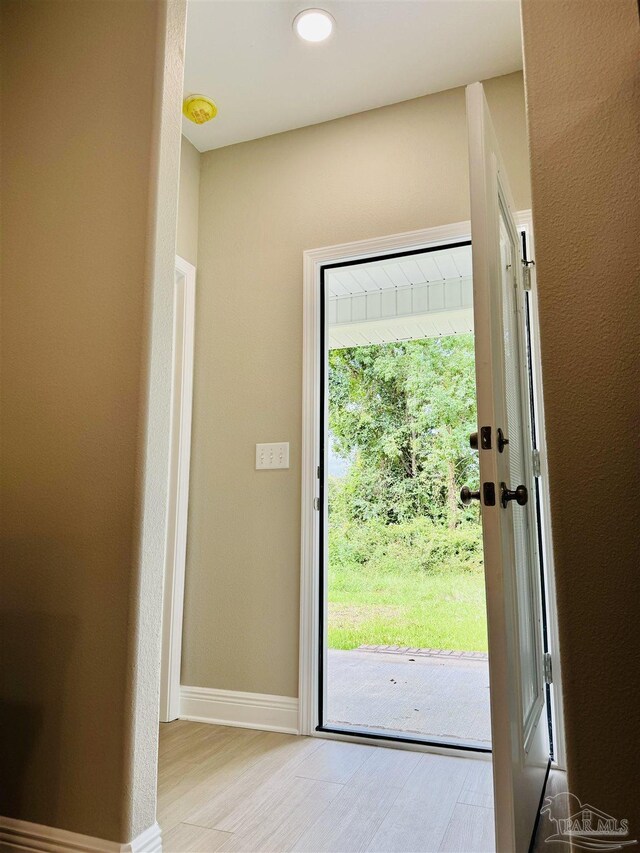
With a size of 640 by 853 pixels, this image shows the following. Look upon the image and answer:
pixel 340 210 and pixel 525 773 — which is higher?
pixel 340 210

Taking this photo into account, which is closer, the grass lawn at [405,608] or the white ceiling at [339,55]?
the white ceiling at [339,55]

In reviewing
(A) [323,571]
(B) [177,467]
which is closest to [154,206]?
(B) [177,467]

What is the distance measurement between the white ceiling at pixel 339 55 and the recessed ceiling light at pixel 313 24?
0.9 inches

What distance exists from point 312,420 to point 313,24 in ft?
4.84

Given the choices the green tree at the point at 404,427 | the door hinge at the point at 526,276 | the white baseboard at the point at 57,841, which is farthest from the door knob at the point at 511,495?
the green tree at the point at 404,427

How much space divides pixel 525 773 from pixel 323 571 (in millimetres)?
1239

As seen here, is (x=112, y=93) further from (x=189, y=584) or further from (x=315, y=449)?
(x=189, y=584)

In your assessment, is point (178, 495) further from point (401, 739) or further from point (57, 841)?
point (57, 841)

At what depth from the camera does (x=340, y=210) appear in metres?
2.78

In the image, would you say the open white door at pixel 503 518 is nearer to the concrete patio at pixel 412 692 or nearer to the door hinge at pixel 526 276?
the door hinge at pixel 526 276

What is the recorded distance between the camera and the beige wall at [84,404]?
1.46 m

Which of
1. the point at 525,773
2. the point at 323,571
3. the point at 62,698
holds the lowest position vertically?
the point at 525,773

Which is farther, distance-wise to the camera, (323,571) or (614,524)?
(323,571)

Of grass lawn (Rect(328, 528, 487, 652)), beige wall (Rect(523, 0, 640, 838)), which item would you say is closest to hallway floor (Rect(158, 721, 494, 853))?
beige wall (Rect(523, 0, 640, 838))
